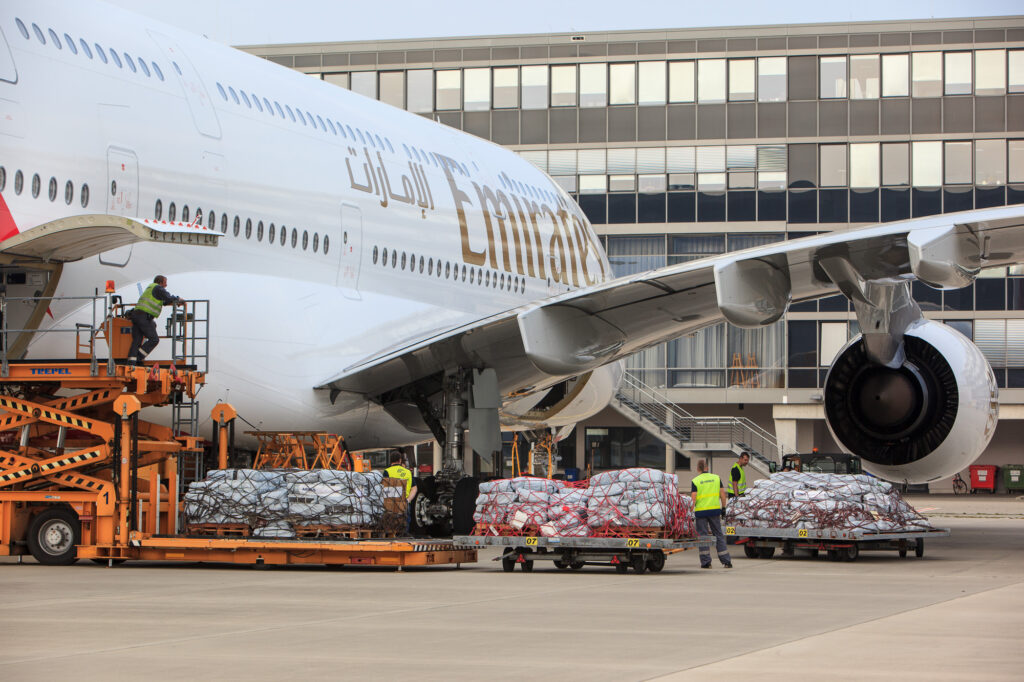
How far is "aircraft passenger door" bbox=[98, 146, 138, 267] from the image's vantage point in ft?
39.5

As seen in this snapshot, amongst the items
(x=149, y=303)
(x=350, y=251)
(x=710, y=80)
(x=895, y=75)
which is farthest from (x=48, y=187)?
(x=895, y=75)

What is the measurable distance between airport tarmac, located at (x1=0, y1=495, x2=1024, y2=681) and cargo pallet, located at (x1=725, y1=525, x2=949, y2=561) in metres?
1.35

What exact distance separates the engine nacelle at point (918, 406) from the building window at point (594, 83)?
25893 millimetres

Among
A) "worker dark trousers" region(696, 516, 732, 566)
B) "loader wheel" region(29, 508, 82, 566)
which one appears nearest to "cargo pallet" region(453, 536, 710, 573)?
"worker dark trousers" region(696, 516, 732, 566)

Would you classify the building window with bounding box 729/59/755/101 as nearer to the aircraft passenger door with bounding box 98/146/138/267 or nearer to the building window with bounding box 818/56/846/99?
the building window with bounding box 818/56/846/99

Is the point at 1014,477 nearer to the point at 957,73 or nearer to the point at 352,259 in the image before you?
the point at 957,73

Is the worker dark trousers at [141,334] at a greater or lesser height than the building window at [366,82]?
lesser

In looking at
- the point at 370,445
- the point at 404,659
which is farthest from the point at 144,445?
the point at 404,659

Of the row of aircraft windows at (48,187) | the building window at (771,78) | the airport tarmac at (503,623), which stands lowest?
the airport tarmac at (503,623)

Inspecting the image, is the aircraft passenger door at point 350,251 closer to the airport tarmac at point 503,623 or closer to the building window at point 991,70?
the airport tarmac at point 503,623

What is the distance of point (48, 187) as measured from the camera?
11516 millimetres

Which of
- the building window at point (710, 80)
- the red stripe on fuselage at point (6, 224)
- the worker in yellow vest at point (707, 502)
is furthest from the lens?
the building window at point (710, 80)

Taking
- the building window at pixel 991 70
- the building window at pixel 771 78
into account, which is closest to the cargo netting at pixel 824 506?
the building window at pixel 771 78

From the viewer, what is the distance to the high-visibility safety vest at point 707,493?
14.9 meters
